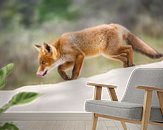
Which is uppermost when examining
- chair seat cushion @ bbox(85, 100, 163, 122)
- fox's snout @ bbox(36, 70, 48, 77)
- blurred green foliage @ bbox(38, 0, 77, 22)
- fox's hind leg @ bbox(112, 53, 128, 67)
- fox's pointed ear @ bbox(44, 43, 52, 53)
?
blurred green foliage @ bbox(38, 0, 77, 22)

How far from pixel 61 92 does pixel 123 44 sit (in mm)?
1049

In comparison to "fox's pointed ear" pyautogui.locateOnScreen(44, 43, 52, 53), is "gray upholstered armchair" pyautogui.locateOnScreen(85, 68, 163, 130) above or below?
below

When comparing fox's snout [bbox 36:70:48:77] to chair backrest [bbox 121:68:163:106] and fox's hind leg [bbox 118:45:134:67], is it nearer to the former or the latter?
fox's hind leg [bbox 118:45:134:67]

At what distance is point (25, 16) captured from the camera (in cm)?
504

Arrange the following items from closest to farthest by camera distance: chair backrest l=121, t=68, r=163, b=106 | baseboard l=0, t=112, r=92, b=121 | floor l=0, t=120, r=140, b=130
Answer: chair backrest l=121, t=68, r=163, b=106
floor l=0, t=120, r=140, b=130
baseboard l=0, t=112, r=92, b=121

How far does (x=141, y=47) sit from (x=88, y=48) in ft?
2.32

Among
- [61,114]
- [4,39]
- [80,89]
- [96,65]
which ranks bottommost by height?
[61,114]

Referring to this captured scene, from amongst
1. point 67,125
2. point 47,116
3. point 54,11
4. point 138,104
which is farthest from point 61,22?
point 138,104

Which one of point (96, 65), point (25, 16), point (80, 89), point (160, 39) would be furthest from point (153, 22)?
point (25, 16)

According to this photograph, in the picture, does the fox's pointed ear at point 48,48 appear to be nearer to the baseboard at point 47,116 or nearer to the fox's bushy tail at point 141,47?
the baseboard at point 47,116

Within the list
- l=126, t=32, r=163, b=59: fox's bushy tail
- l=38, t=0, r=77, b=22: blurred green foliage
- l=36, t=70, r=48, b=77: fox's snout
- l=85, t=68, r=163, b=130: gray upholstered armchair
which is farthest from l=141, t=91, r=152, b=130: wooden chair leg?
l=38, t=0, r=77, b=22: blurred green foliage

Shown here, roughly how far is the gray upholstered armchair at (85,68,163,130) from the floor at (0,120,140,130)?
0.79 m

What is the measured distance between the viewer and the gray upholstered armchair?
323 centimetres

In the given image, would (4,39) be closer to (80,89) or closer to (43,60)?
(43,60)
